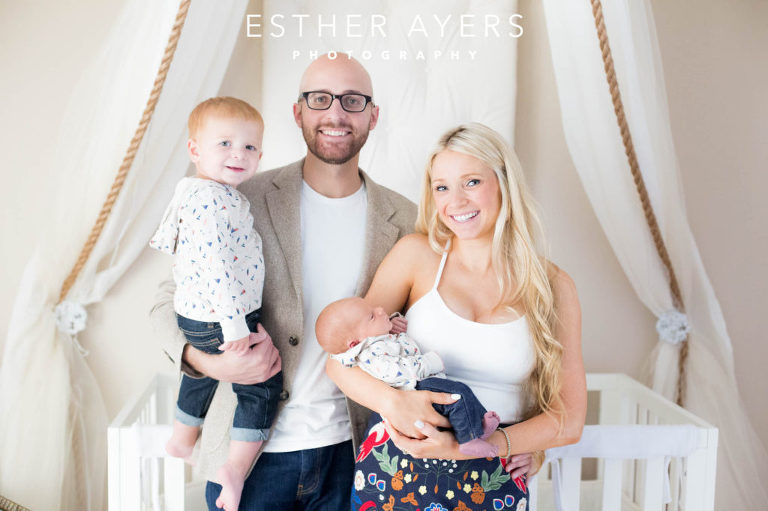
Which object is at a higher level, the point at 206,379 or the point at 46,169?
the point at 46,169

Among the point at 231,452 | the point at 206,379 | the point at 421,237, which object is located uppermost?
the point at 421,237

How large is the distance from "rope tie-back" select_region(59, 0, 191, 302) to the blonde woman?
80cm

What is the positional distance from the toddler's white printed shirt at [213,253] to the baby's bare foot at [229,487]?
32cm

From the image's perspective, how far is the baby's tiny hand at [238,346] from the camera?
1.38m

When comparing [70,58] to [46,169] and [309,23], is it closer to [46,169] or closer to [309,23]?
[46,169]

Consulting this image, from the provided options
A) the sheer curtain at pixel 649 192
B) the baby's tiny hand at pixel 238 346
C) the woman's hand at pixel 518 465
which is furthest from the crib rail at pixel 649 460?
the baby's tiny hand at pixel 238 346

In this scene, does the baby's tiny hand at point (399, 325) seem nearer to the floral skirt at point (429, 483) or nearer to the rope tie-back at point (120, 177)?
the floral skirt at point (429, 483)

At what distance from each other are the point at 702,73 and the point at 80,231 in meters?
2.30

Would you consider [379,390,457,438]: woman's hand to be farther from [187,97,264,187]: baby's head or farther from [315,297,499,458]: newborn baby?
[187,97,264,187]: baby's head

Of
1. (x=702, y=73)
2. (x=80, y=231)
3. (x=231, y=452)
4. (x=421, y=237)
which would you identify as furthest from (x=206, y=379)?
(x=702, y=73)

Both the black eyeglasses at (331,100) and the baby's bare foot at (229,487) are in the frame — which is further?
the black eyeglasses at (331,100)

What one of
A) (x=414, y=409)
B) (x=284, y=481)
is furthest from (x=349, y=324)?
(x=284, y=481)

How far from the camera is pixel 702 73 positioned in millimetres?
2396

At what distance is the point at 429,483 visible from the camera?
1.41 meters
